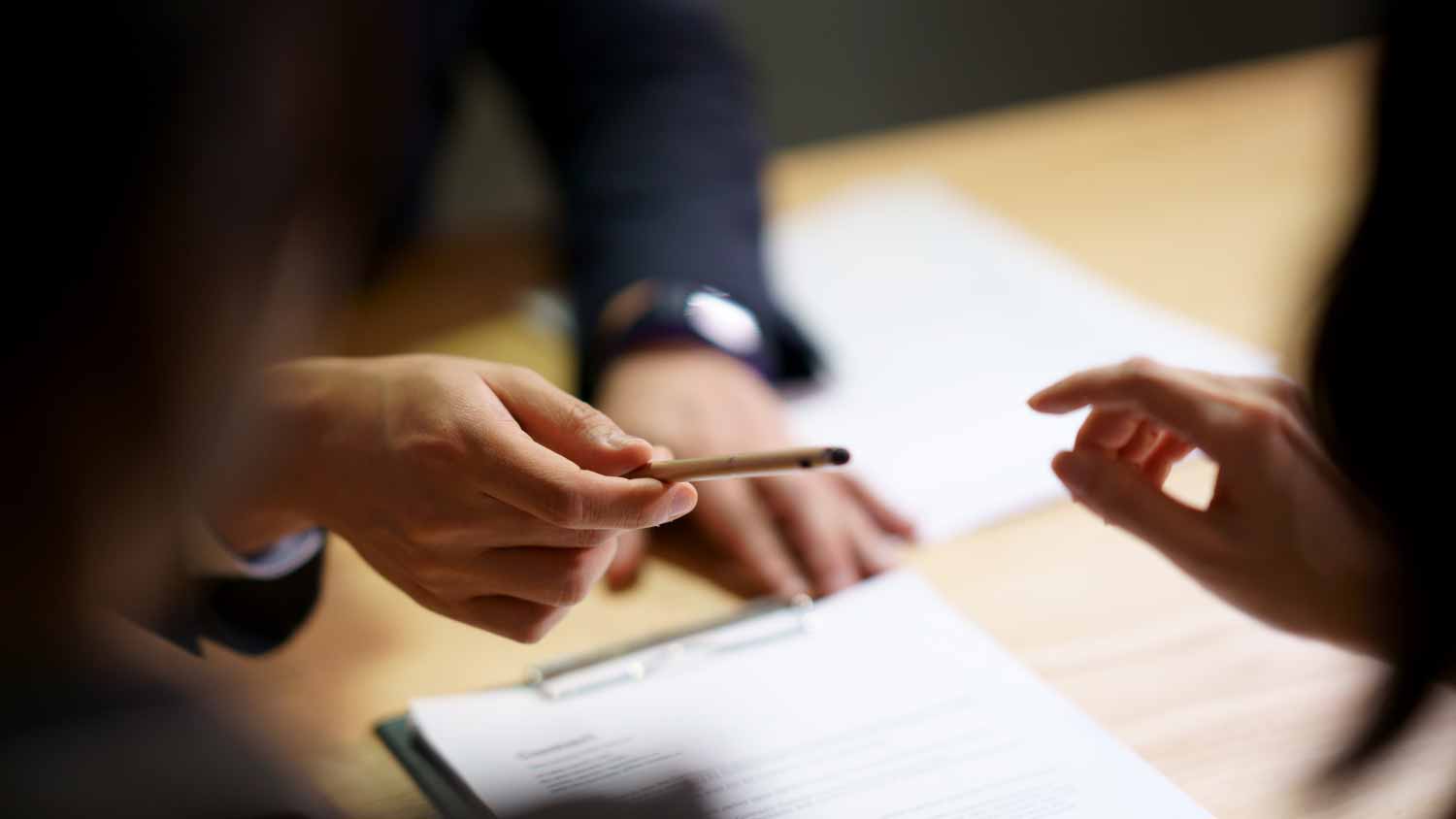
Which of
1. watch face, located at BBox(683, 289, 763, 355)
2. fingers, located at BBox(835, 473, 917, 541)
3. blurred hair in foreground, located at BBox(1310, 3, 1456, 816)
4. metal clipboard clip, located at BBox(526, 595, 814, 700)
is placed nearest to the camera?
blurred hair in foreground, located at BBox(1310, 3, 1456, 816)

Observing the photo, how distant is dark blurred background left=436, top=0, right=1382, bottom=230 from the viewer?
155cm

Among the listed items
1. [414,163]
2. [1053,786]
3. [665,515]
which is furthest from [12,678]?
[414,163]

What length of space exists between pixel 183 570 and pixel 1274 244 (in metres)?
0.81

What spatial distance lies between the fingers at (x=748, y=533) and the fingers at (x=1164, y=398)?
0.19 m

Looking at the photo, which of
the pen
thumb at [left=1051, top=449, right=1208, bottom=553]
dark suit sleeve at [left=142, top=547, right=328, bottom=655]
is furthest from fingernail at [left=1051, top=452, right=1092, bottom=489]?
dark suit sleeve at [left=142, top=547, right=328, bottom=655]

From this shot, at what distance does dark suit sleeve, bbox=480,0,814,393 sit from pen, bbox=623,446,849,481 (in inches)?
12.7

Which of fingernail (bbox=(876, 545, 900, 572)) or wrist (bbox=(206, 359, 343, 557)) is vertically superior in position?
wrist (bbox=(206, 359, 343, 557))

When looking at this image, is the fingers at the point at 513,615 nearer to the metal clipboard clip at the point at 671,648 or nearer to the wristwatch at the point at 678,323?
Result: the metal clipboard clip at the point at 671,648

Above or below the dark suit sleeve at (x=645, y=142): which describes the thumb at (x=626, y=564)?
below

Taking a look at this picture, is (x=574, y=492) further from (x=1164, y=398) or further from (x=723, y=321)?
(x=723, y=321)

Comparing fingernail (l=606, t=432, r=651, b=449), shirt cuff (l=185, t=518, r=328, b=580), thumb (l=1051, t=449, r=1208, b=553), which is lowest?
thumb (l=1051, t=449, r=1208, b=553)

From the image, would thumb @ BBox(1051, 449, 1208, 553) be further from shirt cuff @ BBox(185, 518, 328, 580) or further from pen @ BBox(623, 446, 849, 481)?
shirt cuff @ BBox(185, 518, 328, 580)

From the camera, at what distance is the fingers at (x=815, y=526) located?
2.09ft

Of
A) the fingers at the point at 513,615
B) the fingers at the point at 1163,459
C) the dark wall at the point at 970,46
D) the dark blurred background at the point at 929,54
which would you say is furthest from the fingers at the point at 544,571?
the dark wall at the point at 970,46
